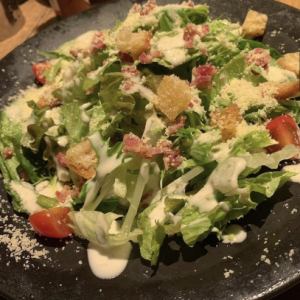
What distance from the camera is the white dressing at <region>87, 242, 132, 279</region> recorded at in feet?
5.51

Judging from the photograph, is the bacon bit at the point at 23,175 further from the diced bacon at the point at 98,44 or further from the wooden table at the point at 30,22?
the wooden table at the point at 30,22

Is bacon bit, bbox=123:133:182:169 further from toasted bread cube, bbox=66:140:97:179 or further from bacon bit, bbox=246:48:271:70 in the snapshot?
bacon bit, bbox=246:48:271:70

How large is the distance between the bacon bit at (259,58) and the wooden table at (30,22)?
5.95 ft

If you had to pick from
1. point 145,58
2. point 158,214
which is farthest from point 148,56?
point 158,214

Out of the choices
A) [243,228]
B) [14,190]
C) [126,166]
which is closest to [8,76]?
[14,190]

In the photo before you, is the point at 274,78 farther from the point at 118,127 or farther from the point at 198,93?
the point at 118,127

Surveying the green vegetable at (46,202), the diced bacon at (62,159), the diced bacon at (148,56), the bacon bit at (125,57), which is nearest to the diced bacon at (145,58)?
the diced bacon at (148,56)

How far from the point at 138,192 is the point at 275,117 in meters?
0.63

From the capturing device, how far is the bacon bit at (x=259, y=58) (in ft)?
6.81

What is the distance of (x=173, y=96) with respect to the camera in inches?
72.8

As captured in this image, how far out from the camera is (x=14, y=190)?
203 cm

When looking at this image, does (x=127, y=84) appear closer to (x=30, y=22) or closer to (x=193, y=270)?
(x=193, y=270)

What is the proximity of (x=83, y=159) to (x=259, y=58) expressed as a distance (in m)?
0.84

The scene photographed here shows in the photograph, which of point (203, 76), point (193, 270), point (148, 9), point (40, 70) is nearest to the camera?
point (193, 270)
